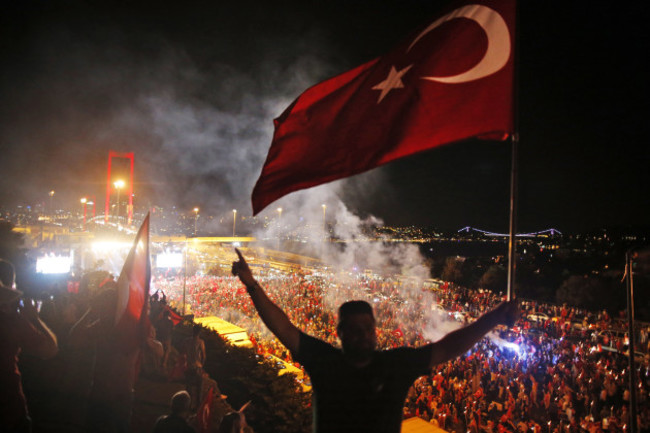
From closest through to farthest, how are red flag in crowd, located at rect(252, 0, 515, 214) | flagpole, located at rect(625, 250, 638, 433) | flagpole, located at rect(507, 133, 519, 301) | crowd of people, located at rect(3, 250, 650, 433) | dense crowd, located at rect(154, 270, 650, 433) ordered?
flagpole, located at rect(507, 133, 519, 301), red flag in crowd, located at rect(252, 0, 515, 214), flagpole, located at rect(625, 250, 638, 433), crowd of people, located at rect(3, 250, 650, 433), dense crowd, located at rect(154, 270, 650, 433)

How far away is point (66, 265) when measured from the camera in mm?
17781

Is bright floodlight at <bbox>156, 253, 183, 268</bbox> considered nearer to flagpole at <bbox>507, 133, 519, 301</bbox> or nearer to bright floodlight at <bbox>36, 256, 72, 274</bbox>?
bright floodlight at <bbox>36, 256, 72, 274</bbox>

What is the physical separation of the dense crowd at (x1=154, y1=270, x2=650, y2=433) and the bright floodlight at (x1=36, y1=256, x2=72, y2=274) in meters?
6.24

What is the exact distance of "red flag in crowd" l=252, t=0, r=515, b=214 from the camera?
297 cm

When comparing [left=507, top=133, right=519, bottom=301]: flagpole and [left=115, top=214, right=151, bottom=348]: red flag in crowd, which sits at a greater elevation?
[left=507, top=133, right=519, bottom=301]: flagpole

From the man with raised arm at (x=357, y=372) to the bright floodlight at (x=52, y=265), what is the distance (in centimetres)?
1984

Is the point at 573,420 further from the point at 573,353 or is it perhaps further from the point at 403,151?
the point at 403,151

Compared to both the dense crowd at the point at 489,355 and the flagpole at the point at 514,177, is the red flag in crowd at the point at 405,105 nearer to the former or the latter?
the flagpole at the point at 514,177

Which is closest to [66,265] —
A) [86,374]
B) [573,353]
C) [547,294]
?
[86,374]

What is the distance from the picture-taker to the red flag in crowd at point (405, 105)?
297 cm

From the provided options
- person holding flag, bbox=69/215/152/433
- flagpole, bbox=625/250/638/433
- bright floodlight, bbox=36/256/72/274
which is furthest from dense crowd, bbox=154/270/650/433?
person holding flag, bbox=69/215/152/433

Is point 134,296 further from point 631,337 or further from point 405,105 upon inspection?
point 631,337

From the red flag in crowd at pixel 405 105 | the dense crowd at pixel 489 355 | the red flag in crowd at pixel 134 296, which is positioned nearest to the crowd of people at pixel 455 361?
the dense crowd at pixel 489 355

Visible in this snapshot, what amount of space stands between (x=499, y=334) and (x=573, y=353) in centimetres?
405
